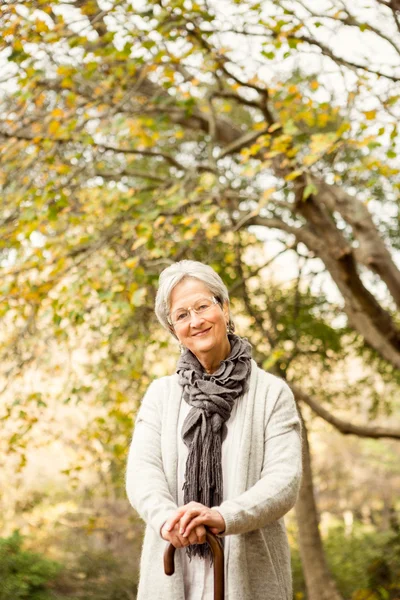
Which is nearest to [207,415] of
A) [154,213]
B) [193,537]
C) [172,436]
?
[172,436]

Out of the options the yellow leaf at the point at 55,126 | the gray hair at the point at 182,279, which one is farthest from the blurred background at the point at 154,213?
the gray hair at the point at 182,279

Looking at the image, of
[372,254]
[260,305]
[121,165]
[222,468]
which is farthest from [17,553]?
[222,468]

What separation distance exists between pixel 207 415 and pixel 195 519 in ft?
1.18

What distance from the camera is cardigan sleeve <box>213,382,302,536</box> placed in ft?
5.67

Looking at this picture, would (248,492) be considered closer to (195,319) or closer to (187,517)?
(187,517)

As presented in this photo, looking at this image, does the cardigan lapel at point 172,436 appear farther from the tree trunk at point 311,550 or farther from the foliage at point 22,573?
the foliage at point 22,573

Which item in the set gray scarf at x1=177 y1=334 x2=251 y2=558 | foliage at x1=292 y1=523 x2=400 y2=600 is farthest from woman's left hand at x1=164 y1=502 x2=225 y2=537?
foliage at x1=292 y1=523 x2=400 y2=600

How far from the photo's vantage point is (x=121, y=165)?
7.37 m

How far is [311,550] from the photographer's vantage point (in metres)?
6.53

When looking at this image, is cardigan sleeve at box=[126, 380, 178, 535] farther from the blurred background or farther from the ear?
the blurred background

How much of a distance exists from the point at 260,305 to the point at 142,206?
2.89 m

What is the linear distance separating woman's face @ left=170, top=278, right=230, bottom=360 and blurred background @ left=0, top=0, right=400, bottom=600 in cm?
206

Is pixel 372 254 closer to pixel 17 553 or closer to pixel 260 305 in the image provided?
pixel 260 305

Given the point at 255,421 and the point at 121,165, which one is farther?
the point at 121,165
